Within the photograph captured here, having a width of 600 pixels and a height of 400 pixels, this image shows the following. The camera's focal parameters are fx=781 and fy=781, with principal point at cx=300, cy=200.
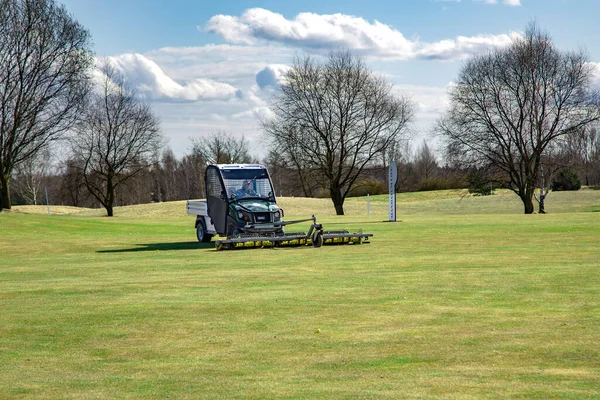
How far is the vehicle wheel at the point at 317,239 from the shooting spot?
24.4 m

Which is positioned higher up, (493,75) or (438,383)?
(493,75)

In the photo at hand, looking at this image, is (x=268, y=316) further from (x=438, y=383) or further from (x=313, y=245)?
(x=313, y=245)

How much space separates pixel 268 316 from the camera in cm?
1100

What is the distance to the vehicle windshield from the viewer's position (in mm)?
26016

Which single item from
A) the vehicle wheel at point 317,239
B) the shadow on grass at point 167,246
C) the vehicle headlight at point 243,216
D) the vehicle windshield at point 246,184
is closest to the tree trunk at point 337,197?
the shadow on grass at point 167,246

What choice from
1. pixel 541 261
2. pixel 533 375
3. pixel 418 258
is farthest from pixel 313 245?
pixel 533 375

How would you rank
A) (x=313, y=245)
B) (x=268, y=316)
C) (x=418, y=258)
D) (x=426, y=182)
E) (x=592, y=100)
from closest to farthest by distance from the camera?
(x=268, y=316) → (x=418, y=258) → (x=313, y=245) → (x=592, y=100) → (x=426, y=182)

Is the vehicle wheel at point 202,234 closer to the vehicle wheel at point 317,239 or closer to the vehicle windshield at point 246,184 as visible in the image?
the vehicle windshield at point 246,184

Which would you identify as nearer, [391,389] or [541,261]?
[391,389]

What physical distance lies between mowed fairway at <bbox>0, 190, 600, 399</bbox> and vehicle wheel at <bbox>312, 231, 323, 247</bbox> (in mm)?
3294

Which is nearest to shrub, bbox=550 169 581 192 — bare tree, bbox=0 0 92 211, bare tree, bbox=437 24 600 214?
bare tree, bbox=437 24 600 214

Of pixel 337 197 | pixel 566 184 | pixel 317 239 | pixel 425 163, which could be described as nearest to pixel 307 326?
pixel 317 239

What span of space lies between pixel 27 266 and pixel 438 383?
50.2ft

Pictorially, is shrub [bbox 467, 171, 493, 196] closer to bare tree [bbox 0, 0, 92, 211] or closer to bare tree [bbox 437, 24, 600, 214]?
bare tree [bbox 437, 24, 600, 214]
